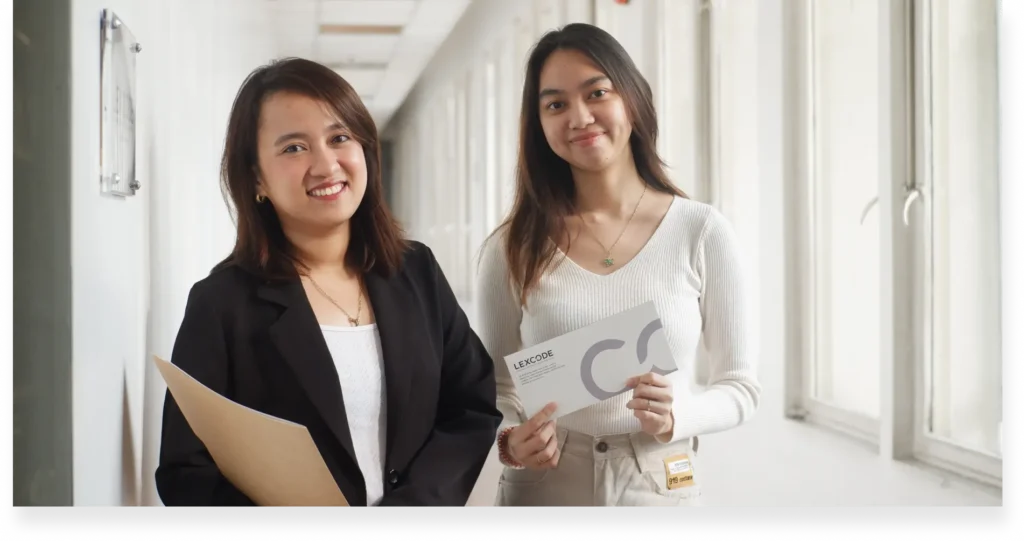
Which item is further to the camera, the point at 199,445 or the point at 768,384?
the point at 768,384

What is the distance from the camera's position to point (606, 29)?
156 centimetres

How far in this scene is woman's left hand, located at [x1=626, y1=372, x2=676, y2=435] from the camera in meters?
1.49

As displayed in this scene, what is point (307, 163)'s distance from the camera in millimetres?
1479

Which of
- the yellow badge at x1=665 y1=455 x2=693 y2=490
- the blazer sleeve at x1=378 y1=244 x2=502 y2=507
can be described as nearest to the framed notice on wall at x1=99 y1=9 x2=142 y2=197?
the blazer sleeve at x1=378 y1=244 x2=502 y2=507

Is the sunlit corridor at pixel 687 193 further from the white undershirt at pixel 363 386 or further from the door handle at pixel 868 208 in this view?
the white undershirt at pixel 363 386

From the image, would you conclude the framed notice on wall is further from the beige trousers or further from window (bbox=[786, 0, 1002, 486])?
window (bbox=[786, 0, 1002, 486])

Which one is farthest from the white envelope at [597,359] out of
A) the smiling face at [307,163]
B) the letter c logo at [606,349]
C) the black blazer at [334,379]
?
the smiling face at [307,163]

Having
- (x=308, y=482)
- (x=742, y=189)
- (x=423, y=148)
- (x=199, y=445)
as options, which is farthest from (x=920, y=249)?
(x=199, y=445)

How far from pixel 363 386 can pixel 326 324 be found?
0.39 ft

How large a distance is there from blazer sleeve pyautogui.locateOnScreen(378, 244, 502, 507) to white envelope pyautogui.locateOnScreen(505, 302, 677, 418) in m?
0.09

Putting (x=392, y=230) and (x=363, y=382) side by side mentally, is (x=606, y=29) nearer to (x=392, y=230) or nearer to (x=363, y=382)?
→ (x=392, y=230)

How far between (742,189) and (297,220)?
0.79 meters

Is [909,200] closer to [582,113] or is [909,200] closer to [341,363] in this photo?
[582,113]

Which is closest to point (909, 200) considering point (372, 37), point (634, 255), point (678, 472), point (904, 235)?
point (904, 235)
